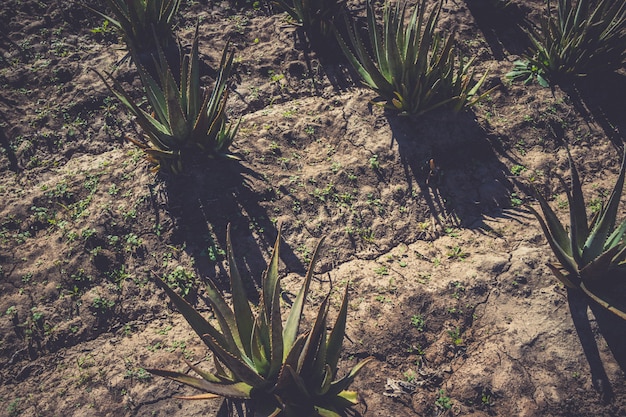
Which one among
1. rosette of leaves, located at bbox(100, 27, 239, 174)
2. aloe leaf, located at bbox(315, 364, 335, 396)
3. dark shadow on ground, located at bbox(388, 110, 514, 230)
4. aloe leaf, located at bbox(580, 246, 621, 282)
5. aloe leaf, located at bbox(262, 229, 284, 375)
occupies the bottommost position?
aloe leaf, located at bbox(580, 246, 621, 282)

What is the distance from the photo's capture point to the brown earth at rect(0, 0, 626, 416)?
8.10ft

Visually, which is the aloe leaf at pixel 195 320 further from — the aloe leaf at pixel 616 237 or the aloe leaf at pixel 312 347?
the aloe leaf at pixel 616 237

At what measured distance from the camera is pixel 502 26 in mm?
4320

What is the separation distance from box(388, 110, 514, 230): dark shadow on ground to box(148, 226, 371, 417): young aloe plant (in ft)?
5.01

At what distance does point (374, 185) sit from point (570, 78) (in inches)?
86.6

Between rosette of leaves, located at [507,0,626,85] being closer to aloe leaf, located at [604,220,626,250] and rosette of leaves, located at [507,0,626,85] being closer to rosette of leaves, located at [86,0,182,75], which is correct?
aloe leaf, located at [604,220,626,250]

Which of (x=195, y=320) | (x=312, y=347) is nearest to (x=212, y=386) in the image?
(x=195, y=320)

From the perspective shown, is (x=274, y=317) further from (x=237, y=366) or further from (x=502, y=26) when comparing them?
(x=502, y=26)

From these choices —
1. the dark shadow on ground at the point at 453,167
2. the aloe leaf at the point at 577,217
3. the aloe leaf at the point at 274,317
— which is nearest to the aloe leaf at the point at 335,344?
the aloe leaf at the point at 274,317

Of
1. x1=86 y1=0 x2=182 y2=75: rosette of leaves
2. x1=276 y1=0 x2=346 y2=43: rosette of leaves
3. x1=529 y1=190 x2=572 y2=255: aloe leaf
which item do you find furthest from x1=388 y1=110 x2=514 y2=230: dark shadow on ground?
x1=86 y1=0 x2=182 y2=75: rosette of leaves

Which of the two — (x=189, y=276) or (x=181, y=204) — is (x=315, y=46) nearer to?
(x=181, y=204)

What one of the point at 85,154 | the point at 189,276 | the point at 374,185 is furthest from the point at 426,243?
the point at 85,154

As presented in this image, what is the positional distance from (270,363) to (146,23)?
3379mm

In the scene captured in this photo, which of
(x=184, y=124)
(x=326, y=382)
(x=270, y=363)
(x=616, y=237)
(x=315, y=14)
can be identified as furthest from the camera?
(x=315, y=14)
